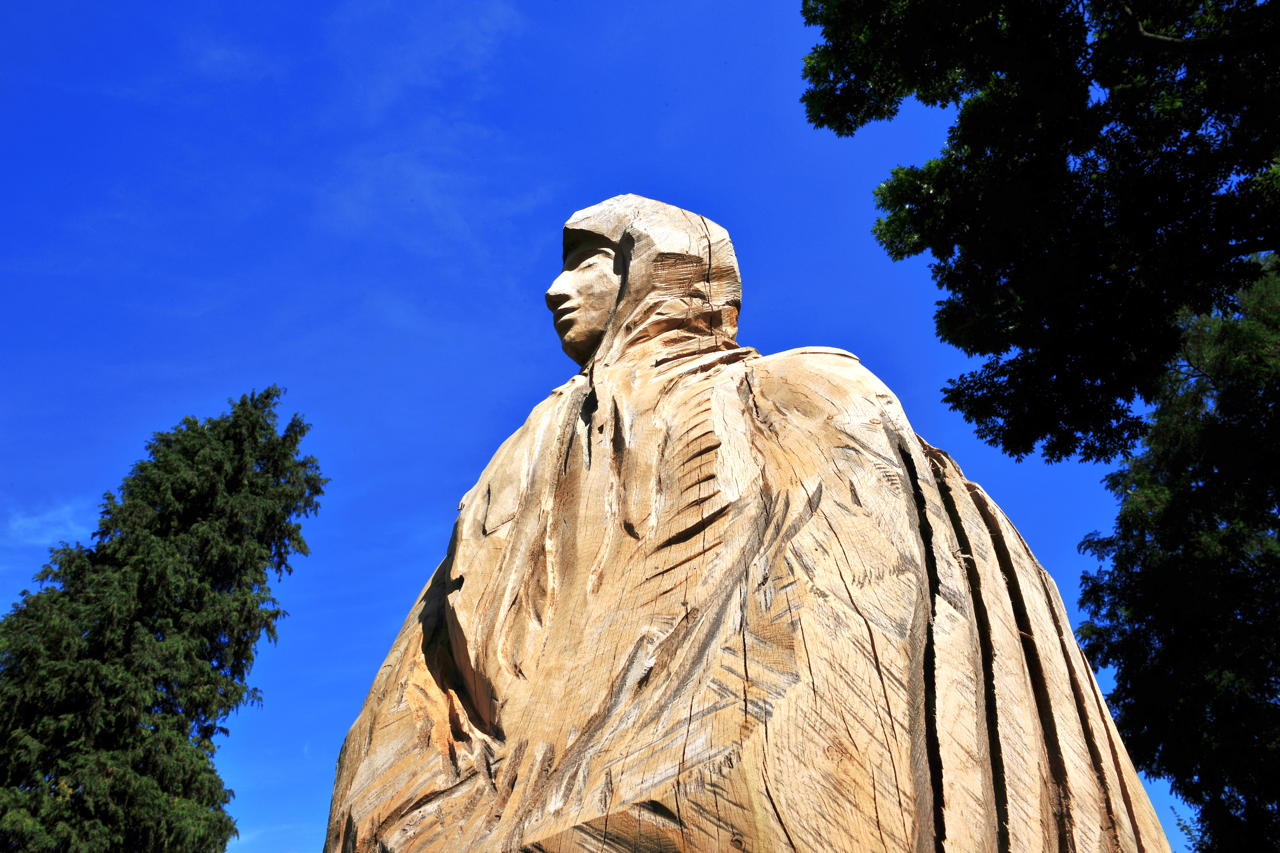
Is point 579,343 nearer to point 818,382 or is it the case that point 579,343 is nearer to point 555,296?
point 555,296

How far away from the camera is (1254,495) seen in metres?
11.6

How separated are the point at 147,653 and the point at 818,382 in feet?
A: 44.8

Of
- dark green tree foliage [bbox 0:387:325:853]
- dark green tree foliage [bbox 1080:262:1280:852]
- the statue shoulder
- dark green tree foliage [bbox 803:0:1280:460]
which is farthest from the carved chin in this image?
dark green tree foliage [bbox 0:387:325:853]

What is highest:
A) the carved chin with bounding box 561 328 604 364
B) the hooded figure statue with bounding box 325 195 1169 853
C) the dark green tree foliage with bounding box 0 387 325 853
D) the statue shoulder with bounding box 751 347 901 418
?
the dark green tree foliage with bounding box 0 387 325 853

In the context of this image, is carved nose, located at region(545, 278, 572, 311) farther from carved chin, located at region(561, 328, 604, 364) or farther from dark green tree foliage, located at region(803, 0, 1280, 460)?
dark green tree foliage, located at region(803, 0, 1280, 460)

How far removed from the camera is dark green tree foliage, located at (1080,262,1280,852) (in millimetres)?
11453

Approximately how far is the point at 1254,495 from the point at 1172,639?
231cm

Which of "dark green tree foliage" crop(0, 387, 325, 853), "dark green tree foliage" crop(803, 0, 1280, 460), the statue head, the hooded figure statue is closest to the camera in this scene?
the hooded figure statue

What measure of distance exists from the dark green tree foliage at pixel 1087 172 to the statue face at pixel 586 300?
6.01 metres

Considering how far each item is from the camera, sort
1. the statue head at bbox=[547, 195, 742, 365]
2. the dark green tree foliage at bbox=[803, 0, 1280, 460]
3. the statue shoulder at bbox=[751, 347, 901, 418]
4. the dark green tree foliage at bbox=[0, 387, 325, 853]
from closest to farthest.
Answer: the statue shoulder at bbox=[751, 347, 901, 418]
the statue head at bbox=[547, 195, 742, 365]
the dark green tree foliage at bbox=[803, 0, 1280, 460]
the dark green tree foliage at bbox=[0, 387, 325, 853]

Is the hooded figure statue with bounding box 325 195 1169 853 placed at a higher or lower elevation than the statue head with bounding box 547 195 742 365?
lower

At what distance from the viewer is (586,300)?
3.60 metres

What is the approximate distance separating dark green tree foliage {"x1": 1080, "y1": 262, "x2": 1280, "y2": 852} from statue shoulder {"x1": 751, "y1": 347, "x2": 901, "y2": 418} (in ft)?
34.7

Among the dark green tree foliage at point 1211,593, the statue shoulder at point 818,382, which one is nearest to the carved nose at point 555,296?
the statue shoulder at point 818,382
